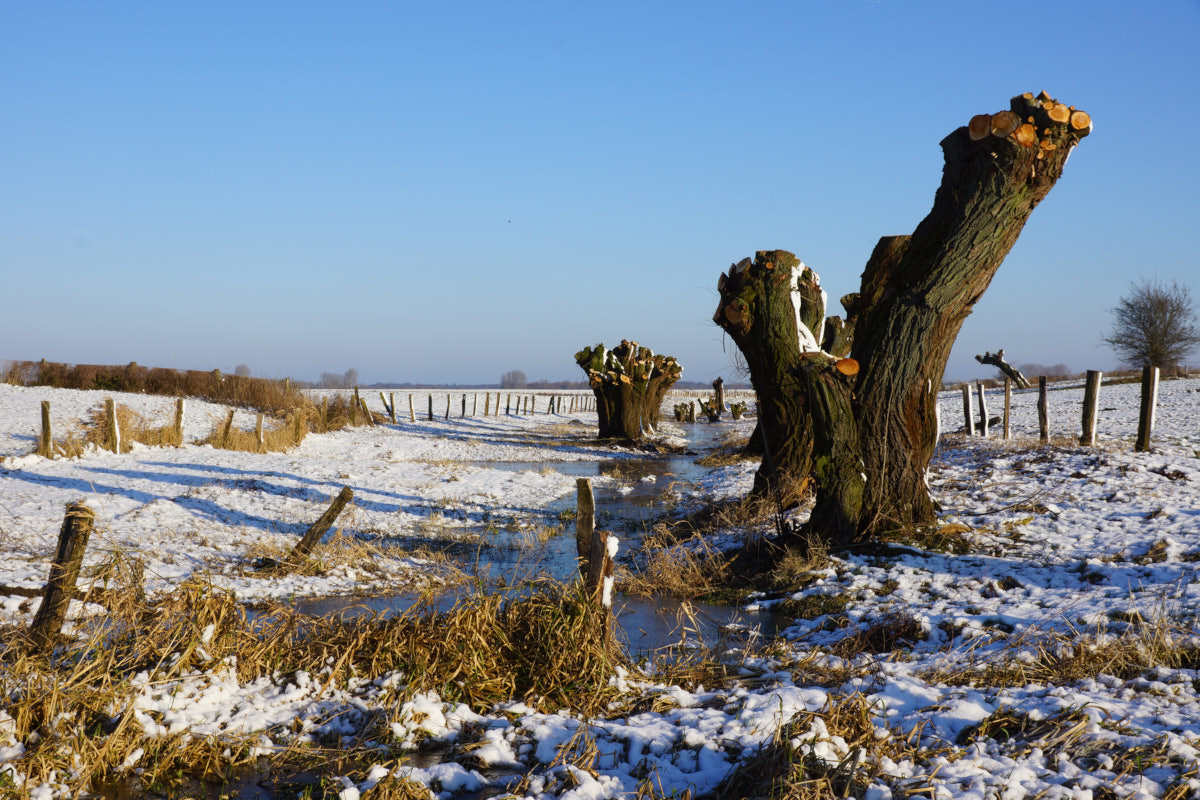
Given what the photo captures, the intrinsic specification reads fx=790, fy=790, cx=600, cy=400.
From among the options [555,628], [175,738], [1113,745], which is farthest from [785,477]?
[175,738]

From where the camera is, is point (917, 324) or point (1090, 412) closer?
point (917, 324)

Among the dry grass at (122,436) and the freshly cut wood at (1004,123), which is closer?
the freshly cut wood at (1004,123)

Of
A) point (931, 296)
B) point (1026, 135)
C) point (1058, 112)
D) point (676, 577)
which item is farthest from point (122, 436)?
point (1058, 112)

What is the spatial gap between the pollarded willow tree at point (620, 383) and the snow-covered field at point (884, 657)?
42.4 feet

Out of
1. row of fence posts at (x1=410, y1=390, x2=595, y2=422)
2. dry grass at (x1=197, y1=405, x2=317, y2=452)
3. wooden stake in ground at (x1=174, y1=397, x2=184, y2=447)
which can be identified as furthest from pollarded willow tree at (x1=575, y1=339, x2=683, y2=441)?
wooden stake in ground at (x1=174, y1=397, x2=184, y2=447)

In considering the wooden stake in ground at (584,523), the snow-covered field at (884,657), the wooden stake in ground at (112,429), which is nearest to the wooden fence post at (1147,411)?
the snow-covered field at (884,657)

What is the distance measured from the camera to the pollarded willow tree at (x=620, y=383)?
25734 mm

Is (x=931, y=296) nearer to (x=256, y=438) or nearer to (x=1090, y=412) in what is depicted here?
(x=1090, y=412)

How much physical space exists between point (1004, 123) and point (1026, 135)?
215 millimetres

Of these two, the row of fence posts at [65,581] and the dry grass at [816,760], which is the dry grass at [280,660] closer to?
the row of fence posts at [65,581]

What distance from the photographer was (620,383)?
25.7 metres

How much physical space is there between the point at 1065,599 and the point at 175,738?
20.2ft

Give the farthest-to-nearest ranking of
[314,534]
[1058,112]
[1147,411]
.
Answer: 1. [1147,411]
2. [314,534]
3. [1058,112]

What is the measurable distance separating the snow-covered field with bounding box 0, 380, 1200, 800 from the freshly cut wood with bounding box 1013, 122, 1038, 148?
373 cm
